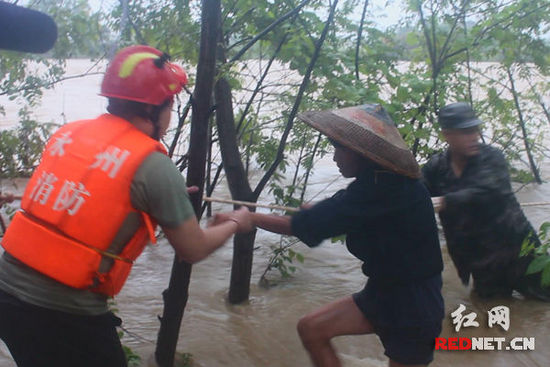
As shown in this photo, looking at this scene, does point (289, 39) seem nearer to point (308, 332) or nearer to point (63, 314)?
point (308, 332)

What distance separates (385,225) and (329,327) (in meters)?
0.71

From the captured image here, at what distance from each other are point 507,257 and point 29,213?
4.01m

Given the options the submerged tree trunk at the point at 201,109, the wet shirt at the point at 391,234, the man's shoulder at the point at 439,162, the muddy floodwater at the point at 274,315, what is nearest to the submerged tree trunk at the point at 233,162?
the muddy floodwater at the point at 274,315

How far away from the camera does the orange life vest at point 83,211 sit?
201 cm

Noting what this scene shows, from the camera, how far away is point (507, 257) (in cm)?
486

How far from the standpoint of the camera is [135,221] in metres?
2.09

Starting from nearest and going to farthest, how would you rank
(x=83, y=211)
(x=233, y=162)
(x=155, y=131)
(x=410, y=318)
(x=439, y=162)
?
(x=83, y=211)
(x=155, y=131)
(x=410, y=318)
(x=233, y=162)
(x=439, y=162)

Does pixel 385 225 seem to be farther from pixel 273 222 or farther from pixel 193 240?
pixel 193 240

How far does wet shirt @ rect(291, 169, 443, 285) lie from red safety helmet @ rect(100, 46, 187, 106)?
0.89 metres

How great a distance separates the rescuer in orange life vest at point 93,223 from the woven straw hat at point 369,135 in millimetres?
819

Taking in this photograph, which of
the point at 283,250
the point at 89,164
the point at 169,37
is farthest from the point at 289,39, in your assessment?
the point at 89,164
